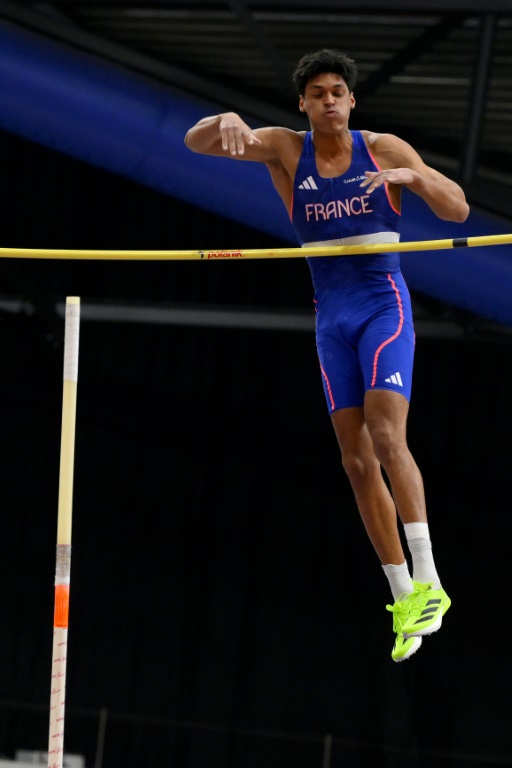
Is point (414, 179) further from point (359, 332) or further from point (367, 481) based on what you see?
point (367, 481)

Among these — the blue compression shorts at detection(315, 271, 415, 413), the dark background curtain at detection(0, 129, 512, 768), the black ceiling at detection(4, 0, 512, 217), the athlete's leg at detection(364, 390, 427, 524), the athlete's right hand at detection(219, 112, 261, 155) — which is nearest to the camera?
the athlete's right hand at detection(219, 112, 261, 155)

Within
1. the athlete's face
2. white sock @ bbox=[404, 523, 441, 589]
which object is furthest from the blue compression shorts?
the athlete's face

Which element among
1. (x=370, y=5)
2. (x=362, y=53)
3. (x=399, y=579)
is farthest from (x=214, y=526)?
(x=399, y=579)

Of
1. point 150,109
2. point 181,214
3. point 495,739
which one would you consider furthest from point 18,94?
point 495,739

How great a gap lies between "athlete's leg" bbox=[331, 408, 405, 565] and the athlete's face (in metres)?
1.04

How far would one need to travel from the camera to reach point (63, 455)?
13.2ft

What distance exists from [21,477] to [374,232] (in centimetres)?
563

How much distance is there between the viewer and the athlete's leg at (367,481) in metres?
4.31

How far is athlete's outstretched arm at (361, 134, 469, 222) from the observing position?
3944 mm

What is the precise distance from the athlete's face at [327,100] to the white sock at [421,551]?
1463mm

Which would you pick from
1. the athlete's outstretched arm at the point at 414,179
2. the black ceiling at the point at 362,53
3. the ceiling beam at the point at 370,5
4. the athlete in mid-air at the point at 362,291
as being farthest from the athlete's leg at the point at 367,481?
the ceiling beam at the point at 370,5

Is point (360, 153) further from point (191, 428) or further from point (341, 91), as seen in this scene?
point (191, 428)

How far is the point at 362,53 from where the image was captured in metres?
7.43

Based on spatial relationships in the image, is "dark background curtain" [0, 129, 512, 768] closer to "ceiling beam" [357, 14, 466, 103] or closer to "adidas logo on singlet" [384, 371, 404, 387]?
"ceiling beam" [357, 14, 466, 103]
